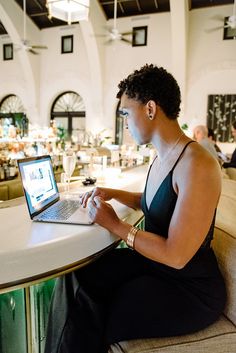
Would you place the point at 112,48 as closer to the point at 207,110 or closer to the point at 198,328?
the point at 207,110

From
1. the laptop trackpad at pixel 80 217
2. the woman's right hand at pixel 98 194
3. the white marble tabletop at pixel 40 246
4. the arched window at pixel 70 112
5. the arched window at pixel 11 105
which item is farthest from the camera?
the arched window at pixel 11 105

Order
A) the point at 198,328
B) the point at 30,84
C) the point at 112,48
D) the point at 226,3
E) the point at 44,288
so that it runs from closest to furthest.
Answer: the point at 198,328
the point at 44,288
the point at 226,3
the point at 112,48
the point at 30,84

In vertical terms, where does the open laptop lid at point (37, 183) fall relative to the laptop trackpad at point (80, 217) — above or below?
above

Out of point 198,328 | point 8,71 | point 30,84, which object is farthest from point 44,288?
point 8,71

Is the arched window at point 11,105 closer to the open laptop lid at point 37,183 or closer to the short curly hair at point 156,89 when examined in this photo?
the open laptop lid at point 37,183

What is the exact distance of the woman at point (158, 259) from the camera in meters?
0.99

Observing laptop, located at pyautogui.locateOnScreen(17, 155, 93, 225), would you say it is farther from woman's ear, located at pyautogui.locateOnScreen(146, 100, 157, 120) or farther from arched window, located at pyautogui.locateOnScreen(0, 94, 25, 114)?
arched window, located at pyautogui.locateOnScreen(0, 94, 25, 114)

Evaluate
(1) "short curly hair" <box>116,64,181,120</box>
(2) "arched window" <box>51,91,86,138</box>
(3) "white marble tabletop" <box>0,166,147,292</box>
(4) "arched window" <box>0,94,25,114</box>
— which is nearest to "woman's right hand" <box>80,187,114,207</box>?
(3) "white marble tabletop" <box>0,166,147,292</box>

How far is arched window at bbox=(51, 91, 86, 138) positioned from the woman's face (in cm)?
1074

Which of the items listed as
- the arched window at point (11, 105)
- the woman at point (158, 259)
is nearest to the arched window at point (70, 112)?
the arched window at point (11, 105)

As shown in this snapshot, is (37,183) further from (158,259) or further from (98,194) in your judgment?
(158,259)

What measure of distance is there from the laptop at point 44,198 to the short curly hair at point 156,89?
472 mm

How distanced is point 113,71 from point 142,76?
10287 millimetres

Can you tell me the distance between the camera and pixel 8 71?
41.4 feet
